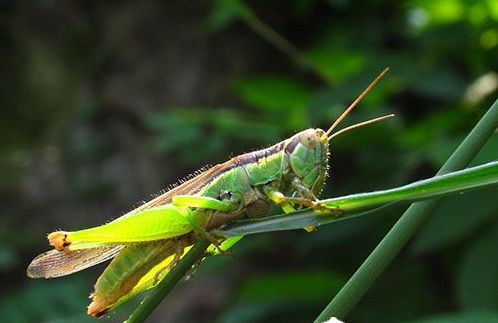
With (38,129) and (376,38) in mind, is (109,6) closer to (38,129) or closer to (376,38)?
(38,129)

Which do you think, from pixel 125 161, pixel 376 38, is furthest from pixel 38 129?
pixel 376 38

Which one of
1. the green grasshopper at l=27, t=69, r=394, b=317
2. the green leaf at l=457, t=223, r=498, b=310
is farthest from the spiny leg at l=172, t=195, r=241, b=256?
the green leaf at l=457, t=223, r=498, b=310

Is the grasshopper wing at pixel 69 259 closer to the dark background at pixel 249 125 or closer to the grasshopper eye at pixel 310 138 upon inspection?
the grasshopper eye at pixel 310 138

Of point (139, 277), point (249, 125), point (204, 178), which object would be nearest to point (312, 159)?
point (204, 178)

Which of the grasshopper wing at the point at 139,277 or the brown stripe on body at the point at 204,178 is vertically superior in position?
the brown stripe on body at the point at 204,178

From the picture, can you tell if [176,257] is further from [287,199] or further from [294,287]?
[294,287]

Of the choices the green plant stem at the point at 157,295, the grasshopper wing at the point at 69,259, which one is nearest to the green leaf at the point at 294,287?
the grasshopper wing at the point at 69,259
